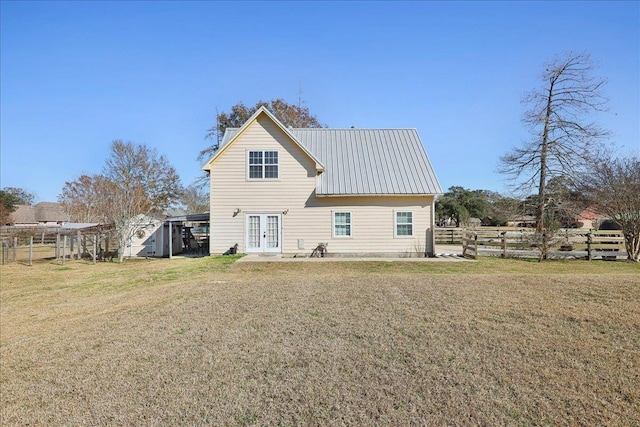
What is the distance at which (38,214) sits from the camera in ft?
210

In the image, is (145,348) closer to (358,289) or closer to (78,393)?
(78,393)

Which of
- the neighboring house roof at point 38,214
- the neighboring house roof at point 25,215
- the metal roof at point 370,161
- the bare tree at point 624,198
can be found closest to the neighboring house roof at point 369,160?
the metal roof at point 370,161

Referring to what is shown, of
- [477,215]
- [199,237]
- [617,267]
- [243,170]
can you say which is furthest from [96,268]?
[477,215]

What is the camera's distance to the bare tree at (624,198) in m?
15.9

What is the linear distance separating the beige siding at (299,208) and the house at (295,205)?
0.05 metres

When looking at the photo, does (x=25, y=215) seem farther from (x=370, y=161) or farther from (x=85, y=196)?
(x=370, y=161)

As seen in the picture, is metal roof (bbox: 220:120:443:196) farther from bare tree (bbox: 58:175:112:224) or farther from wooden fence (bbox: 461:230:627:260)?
bare tree (bbox: 58:175:112:224)

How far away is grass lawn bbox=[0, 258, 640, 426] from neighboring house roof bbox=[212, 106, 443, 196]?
8278mm

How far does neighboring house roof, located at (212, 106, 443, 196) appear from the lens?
17828mm

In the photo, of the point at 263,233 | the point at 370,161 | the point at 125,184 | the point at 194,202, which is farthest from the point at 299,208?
the point at 194,202

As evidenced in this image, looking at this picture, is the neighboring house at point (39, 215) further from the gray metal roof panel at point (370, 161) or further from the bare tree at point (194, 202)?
the gray metal roof panel at point (370, 161)

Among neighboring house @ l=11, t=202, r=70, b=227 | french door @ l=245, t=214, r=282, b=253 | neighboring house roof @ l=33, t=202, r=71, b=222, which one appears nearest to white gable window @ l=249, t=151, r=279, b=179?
french door @ l=245, t=214, r=282, b=253

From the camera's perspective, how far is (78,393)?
4668mm

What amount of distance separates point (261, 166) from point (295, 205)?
2.53m
